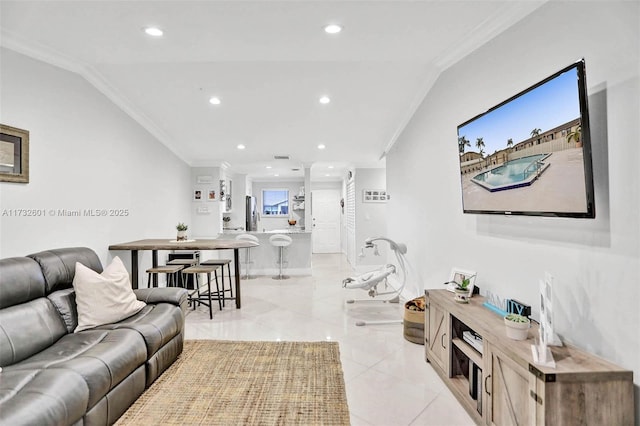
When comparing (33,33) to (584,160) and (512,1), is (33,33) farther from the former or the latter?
(584,160)

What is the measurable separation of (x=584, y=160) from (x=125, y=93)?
176 inches

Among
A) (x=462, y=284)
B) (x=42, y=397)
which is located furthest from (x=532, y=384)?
(x=42, y=397)

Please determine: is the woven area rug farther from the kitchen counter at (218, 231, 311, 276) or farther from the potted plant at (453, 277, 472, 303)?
the kitchen counter at (218, 231, 311, 276)

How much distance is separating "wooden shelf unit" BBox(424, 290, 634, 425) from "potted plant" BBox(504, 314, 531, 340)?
0.03m

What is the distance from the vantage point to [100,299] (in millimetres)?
2564

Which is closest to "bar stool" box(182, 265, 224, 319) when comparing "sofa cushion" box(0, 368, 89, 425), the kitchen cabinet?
"sofa cushion" box(0, 368, 89, 425)

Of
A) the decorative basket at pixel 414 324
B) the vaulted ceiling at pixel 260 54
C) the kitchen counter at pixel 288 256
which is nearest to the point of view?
the vaulted ceiling at pixel 260 54

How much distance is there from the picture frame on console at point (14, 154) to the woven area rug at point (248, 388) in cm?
205

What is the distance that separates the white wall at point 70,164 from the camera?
2711 mm

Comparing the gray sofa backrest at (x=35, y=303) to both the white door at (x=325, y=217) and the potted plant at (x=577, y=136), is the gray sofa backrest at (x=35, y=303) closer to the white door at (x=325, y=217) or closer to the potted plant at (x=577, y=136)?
the potted plant at (x=577, y=136)

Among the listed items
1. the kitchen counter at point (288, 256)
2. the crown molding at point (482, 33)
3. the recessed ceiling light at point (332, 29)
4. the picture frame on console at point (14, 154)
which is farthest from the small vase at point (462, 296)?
the kitchen counter at point (288, 256)

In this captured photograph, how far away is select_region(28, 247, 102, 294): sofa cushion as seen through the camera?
2.47 metres

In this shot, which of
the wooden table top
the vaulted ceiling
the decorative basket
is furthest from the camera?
the wooden table top

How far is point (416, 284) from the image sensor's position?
169 inches
